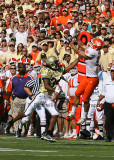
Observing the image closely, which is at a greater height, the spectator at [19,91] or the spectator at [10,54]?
the spectator at [10,54]

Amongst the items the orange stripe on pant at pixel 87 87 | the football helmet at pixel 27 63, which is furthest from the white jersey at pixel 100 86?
the football helmet at pixel 27 63

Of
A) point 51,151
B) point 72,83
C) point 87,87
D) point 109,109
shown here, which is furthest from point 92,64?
point 51,151

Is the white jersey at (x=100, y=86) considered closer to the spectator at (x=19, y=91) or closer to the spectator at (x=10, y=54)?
the spectator at (x=19, y=91)

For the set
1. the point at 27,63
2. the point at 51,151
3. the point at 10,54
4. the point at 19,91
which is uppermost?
the point at 10,54

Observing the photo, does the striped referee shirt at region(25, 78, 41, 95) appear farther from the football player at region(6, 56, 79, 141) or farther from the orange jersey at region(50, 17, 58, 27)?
the orange jersey at region(50, 17, 58, 27)

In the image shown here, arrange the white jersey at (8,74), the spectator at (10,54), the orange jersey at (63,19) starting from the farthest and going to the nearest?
1. the orange jersey at (63,19)
2. the spectator at (10,54)
3. the white jersey at (8,74)

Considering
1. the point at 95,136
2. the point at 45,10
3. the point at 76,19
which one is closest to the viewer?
the point at 95,136

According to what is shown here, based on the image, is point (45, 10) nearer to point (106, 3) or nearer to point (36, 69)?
point (106, 3)

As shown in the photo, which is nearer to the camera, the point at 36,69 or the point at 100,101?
the point at 100,101

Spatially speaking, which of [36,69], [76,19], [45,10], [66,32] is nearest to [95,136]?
[36,69]

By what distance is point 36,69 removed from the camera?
16.6 meters

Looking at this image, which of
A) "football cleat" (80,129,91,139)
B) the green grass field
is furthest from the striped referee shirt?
the green grass field

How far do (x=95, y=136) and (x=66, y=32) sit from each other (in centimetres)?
428

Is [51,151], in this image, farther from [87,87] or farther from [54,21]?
[54,21]
